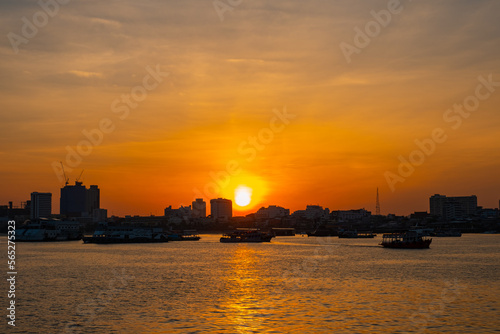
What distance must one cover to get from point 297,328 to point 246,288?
25.0 meters

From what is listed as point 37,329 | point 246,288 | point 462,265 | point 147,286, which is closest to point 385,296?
point 246,288

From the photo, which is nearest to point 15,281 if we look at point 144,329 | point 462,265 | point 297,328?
point 144,329

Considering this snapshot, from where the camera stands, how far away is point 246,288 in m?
70.4

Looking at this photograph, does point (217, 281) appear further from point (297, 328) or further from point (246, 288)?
point (297, 328)

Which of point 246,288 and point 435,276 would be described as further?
point 435,276

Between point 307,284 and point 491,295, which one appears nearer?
point 491,295

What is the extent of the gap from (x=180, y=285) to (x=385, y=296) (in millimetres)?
27068

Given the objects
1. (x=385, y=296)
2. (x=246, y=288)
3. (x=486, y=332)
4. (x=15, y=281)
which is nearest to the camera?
(x=486, y=332)

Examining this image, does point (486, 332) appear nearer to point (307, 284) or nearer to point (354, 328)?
point (354, 328)

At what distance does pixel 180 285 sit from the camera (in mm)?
73438

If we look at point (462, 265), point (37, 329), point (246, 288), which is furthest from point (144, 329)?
point (462, 265)

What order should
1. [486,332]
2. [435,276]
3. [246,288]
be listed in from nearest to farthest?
[486,332]
[246,288]
[435,276]

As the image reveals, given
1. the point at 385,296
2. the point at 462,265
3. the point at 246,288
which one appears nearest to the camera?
the point at 385,296

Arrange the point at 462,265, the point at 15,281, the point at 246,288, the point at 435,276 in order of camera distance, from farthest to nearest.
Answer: the point at 462,265, the point at 435,276, the point at 15,281, the point at 246,288
